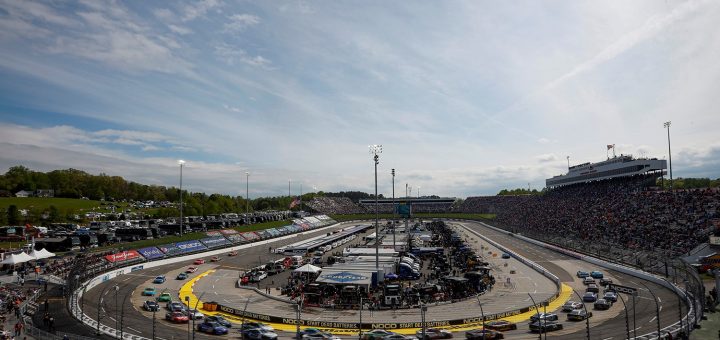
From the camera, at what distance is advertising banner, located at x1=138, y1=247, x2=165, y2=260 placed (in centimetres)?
5949

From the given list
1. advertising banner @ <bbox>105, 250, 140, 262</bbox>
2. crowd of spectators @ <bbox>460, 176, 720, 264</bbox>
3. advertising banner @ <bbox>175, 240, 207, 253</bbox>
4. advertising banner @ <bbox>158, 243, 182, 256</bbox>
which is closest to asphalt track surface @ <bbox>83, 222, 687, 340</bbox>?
advertising banner @ <bbox>105, 250, 140, 262</bbox>

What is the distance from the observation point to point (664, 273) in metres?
41.9

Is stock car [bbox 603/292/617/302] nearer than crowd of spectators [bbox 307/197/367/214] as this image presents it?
Yes

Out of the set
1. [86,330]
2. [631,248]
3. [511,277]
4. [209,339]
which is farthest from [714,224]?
[86,330]

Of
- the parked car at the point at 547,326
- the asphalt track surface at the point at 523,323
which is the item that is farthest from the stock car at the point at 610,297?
the parked car at the point at 547,326

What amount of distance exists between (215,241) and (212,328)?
50207 millimetres

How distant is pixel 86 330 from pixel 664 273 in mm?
49084

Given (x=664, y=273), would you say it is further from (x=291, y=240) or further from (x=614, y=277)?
(x=291, y=240)

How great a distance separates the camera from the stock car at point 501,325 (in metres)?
27.9

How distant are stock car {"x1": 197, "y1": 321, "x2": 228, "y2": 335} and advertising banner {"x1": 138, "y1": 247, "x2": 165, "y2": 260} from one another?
35.2m

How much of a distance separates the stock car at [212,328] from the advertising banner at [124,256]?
101 feet

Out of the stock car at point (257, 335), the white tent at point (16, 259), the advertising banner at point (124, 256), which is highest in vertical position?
the white tent at point (16, 259)

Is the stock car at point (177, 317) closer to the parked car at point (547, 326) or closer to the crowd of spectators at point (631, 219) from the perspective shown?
the parked car at point (547, 326)

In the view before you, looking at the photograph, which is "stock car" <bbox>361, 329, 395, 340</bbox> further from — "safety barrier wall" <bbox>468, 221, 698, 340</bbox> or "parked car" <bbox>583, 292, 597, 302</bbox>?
"parked car" <bbox>583, 292, 597, 302</bbox>
